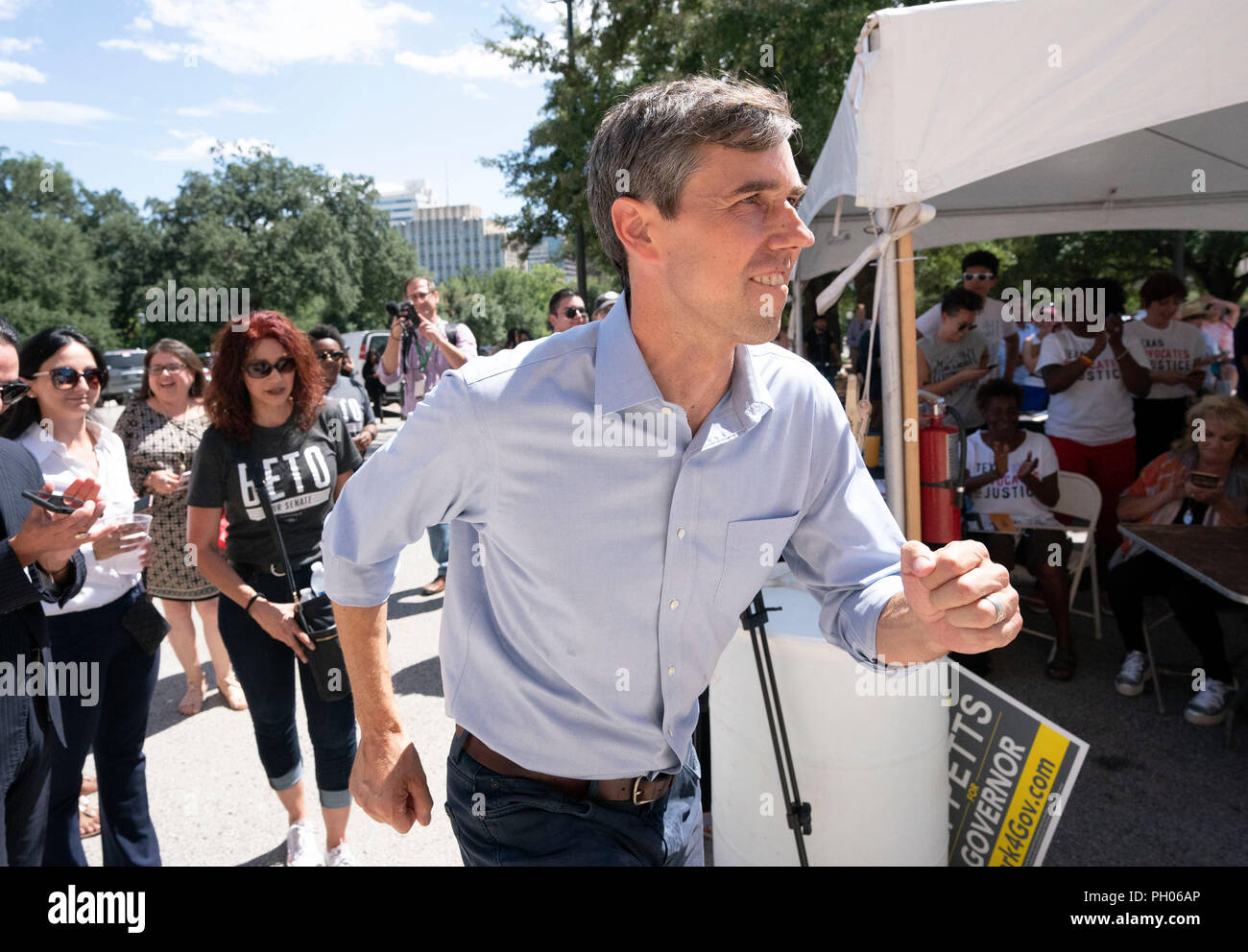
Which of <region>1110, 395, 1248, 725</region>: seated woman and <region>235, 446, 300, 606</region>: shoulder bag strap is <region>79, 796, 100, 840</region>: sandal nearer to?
<region>235, 446, 300, 606</region>: shoulder bag strap

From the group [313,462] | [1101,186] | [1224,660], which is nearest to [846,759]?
[313,462]

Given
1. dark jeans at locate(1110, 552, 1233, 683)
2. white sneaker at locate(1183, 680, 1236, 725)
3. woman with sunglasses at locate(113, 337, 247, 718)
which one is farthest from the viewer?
woman with sunglasses at locate(113, 337, 247, 718)

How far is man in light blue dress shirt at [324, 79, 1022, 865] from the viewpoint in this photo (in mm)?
1626

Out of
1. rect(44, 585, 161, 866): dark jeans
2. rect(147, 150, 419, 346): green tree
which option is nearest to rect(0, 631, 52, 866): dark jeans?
rect(44, 585, 161, 866): dark jeans

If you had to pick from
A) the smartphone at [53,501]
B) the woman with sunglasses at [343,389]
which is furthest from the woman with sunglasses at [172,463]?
the smartphone at [53,501]

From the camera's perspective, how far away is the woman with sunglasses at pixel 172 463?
4961mm

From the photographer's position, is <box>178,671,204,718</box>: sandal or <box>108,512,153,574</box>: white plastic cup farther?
<box>178,671,204,718</box>: sandal

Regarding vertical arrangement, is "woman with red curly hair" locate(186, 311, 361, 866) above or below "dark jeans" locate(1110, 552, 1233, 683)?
above

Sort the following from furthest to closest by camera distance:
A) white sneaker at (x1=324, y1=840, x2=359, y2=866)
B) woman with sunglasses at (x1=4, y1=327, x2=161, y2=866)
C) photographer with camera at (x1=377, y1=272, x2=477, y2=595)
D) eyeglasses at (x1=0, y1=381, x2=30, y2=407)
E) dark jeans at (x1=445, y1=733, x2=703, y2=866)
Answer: photographer with camera at (x1=377, y1=272, x2=477, y2=595) < white sneaker at (x1=324, y1=840, x2=359, y2=866) < woman with sunglasses at (x1=4, y1=327, x2=161, y2=866) < eyeglasses at (x1=0, y1=381, x2=30, y2=407) < dark jeans at (x1=445, y1=733, x2=703, y2=866)

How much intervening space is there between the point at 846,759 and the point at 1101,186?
19.8ft

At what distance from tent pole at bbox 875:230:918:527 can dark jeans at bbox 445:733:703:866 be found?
2.00m

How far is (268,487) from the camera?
3.28 m

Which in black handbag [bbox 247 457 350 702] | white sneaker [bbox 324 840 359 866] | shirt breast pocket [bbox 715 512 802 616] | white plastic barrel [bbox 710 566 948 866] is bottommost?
white sneaker [bbox 324 840 359 866]

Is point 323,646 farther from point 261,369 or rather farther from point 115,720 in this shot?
point 261,369
